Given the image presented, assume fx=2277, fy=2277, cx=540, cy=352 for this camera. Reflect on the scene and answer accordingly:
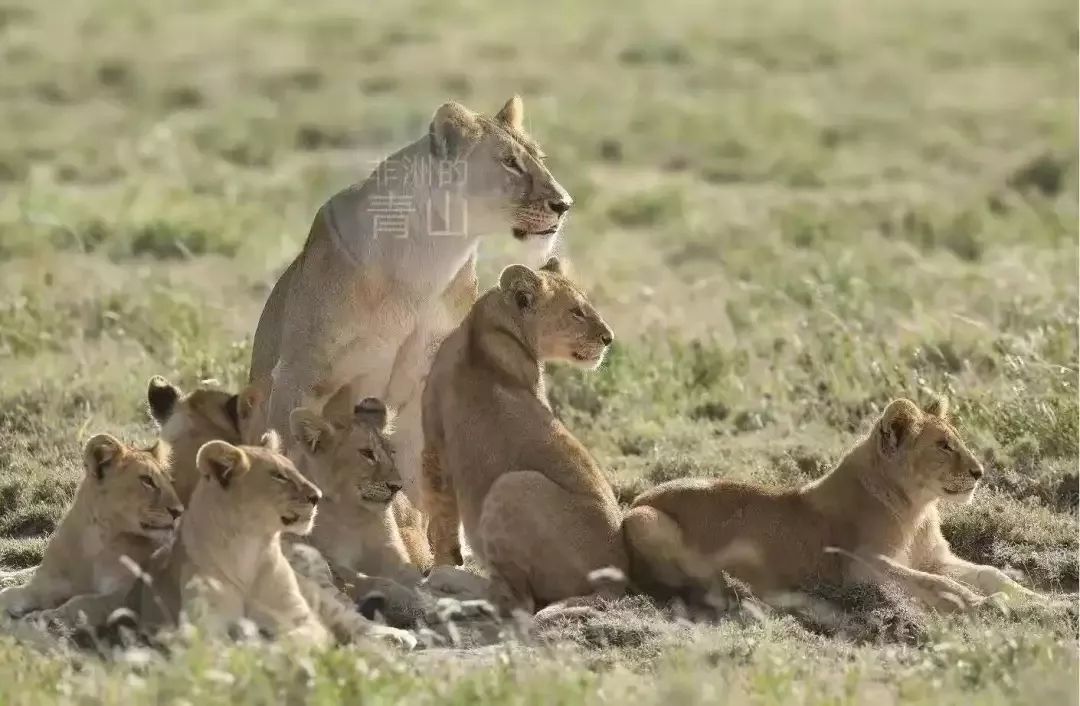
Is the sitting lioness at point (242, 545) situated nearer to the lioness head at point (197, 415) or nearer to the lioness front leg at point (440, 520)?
the lioness head at point (197, 415)

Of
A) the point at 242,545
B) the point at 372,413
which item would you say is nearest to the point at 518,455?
the point at 372,413

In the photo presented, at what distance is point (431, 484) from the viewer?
28.0ft

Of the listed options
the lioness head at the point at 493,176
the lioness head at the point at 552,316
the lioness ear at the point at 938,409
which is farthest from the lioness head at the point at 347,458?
the lioness ear at the point at 938,409

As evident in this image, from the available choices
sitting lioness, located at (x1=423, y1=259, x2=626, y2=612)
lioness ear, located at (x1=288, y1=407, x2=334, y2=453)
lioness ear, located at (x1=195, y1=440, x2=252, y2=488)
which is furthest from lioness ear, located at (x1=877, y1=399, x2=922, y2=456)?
lioness ear, located at (x1=195, y1=440, x2=252, y2=488)

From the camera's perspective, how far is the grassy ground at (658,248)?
23.1 ft

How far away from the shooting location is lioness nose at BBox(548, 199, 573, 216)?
8625 mm

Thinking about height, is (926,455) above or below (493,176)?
below

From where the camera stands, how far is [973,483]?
8188 millimetres

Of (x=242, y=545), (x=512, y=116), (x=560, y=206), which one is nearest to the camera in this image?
(x=242, y=545)

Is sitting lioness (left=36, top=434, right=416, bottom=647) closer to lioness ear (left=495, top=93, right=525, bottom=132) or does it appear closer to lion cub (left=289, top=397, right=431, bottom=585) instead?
lion cub (left=289, top=397, right=431, bottom=585)

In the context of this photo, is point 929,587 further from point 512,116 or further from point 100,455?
point 100,455

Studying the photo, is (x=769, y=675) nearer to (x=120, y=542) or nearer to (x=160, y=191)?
(x=120, y=542)

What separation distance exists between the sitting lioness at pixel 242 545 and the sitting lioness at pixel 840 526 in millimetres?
1395

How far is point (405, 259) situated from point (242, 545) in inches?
73.7
